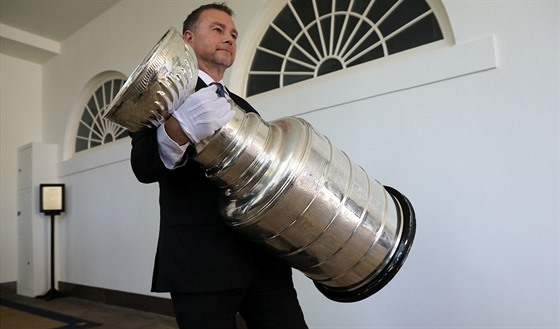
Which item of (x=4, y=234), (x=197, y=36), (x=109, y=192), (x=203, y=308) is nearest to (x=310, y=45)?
(x=197, y=36)

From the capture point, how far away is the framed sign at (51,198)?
16.5 feet

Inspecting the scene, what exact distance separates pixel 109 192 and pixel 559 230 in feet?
13.0

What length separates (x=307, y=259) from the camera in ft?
3.46

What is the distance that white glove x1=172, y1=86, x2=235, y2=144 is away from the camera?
0.91 metres

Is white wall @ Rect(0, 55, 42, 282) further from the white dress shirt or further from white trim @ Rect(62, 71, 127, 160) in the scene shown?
the white dress shirt

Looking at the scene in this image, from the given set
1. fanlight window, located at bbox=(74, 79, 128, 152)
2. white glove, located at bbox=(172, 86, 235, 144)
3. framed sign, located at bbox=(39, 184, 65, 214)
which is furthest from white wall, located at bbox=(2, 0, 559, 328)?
framed sign, located at bbox=(39, 184, 65, 214)

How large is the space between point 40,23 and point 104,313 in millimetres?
3374

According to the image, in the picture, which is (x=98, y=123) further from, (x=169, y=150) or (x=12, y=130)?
(x=169, y=150)

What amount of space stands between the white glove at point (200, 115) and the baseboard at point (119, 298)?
302cm

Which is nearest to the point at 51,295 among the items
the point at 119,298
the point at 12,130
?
the point at 119,298

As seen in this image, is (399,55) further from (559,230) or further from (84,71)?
(84,71)

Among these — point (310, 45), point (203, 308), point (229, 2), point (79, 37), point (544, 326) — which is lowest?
point (544, 326)

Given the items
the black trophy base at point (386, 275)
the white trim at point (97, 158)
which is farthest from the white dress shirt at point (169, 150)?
the white trim at point (97, 158)

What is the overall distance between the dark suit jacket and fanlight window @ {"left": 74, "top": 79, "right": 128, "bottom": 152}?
371cm
